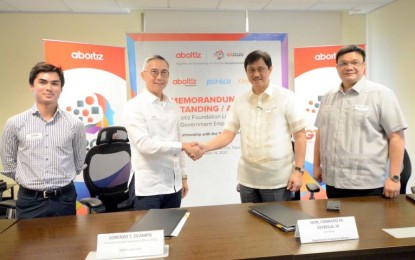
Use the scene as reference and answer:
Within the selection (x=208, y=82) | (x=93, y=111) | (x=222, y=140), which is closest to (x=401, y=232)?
(x=222, y=140)

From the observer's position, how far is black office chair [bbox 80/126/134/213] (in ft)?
8.88

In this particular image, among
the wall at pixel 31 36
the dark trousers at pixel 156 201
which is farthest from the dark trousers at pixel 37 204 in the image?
the wall at pixel 31 36

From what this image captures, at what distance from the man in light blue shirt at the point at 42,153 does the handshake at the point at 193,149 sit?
2.47 ft

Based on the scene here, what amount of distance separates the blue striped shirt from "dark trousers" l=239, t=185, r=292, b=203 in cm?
112

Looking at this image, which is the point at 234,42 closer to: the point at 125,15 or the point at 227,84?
the point at 227,84

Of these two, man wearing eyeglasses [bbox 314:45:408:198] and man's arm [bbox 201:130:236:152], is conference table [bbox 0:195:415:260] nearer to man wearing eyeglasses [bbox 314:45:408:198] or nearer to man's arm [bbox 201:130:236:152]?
man wearing eyeglasses [bbox 314:45:408:198]

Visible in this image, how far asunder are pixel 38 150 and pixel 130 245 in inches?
40.0

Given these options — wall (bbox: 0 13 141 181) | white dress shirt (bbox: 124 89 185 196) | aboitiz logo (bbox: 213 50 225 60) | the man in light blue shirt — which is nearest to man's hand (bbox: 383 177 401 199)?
white dress shirt (bbox: 124 89 185 196)

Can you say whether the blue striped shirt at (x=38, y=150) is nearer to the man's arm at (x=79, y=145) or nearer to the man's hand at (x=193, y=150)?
the man's arm at (x=79, y=145)

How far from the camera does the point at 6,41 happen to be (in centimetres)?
446

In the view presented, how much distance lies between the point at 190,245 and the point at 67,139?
1124 millimetres

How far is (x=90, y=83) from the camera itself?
386cm

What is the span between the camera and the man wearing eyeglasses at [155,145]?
2242 mm

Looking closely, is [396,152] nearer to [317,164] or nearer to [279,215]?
[317,164]
